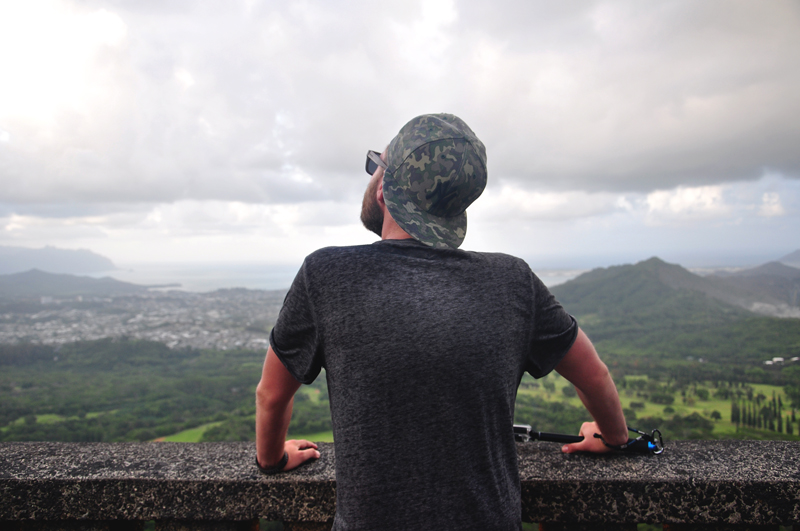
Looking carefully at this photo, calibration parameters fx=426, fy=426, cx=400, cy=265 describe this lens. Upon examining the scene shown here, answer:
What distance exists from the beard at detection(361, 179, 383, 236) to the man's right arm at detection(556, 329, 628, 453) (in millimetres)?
897

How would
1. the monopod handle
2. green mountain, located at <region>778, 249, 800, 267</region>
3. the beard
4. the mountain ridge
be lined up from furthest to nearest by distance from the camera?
the mountain ridge → green mountain, located at <region>778, 249, 800, 267</region> → the monopod handle → the beard

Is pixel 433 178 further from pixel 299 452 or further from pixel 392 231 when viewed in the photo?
pixel 299 452

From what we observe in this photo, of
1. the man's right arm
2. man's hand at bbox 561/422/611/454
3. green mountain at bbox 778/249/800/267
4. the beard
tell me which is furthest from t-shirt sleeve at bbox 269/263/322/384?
green mountain at bbox 778/249/800/267

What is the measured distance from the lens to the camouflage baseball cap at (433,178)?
1517 mm

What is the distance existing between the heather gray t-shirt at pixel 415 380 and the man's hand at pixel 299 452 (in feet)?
1.97

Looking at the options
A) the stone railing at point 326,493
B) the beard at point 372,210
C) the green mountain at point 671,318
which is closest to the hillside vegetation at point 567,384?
the green mountain at point 671,318

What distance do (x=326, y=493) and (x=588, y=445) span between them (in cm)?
120

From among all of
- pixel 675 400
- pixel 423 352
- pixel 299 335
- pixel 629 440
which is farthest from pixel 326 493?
pixel 675 400

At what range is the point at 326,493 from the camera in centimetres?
176

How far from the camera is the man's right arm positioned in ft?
5.37

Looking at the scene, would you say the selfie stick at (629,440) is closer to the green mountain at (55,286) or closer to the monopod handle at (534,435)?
the monopod handle at (534,435)

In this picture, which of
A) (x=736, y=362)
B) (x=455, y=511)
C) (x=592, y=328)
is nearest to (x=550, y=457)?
(x=455, y=511)

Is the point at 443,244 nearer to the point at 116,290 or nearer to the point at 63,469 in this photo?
the point at 63,469

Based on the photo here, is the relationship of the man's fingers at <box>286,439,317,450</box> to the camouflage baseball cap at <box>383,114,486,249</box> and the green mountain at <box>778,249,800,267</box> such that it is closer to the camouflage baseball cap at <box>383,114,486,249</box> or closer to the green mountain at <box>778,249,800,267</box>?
the camouflage baseball cap at <box>383,114,486,249</box>
